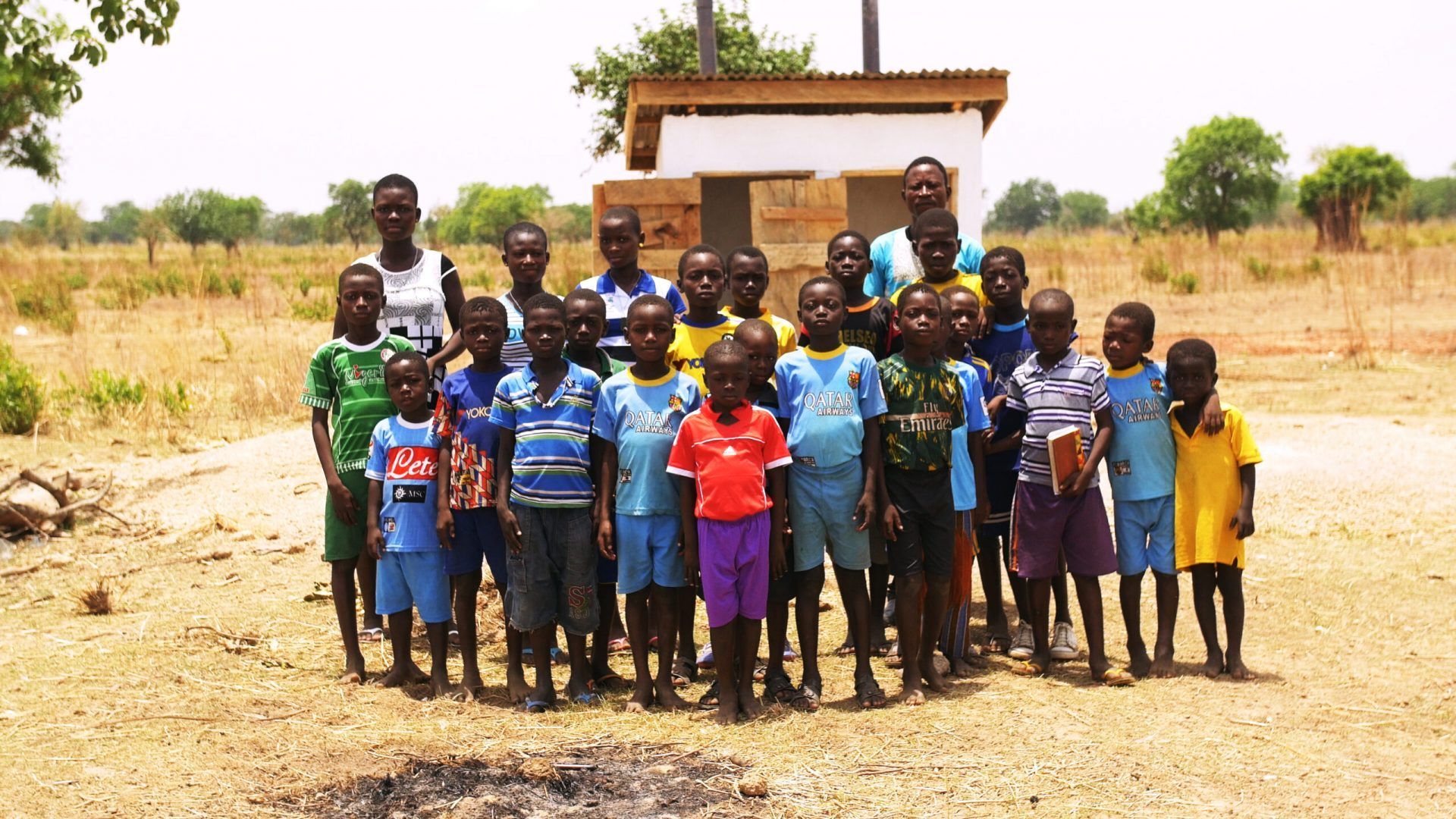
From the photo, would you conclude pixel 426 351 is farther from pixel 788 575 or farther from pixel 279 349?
pixel 279 349

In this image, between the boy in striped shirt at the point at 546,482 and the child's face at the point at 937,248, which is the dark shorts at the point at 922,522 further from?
the boy in striped shirt at the point at 546,482

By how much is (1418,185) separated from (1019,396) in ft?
216

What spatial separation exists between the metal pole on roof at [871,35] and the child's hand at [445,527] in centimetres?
1025

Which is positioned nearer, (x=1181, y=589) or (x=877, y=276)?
(x=877, y=276)

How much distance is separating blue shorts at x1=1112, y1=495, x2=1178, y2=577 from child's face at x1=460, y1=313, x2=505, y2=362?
2265 mm

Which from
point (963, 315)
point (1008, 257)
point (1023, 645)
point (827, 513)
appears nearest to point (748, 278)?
point (963, 315)

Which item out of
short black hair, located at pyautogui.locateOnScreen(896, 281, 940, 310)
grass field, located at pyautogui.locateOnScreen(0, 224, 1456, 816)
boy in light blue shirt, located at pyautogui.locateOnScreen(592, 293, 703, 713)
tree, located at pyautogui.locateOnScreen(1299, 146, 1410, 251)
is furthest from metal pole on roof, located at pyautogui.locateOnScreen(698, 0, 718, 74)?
tree, located at pyautogui.locateOnScreen(1299, 146, 1410, 251)

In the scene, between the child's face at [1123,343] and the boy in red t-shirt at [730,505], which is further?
the child's face at [1123,343]

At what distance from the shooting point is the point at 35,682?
4703 millimetres

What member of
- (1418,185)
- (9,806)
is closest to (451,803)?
(9,806)

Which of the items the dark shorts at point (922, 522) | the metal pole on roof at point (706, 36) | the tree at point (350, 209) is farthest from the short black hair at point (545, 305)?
the tree at point (350, 209)

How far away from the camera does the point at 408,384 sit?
4289 mm

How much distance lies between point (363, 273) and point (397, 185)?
43 cm

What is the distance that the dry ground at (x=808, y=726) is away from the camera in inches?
134
